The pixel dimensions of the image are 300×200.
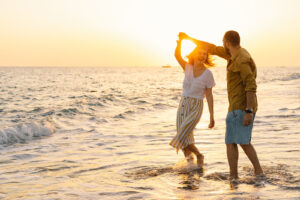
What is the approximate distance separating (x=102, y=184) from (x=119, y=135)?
4.93 metres

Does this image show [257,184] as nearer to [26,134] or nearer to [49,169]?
[49,169]

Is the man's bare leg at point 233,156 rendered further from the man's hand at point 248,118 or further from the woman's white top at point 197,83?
the woman's white top at point 197,83

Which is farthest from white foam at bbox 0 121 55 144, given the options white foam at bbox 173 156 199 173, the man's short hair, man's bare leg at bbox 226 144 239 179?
the man's short hair

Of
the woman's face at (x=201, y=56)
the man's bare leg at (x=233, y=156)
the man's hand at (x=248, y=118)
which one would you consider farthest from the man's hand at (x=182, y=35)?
the man's bare leg at (x=233, y=156)

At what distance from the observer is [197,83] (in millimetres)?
5695

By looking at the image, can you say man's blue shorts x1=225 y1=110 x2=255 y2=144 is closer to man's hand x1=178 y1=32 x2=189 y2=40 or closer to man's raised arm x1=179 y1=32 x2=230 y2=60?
man's raised arm x1=179 y1=32 x2=230 y2=60

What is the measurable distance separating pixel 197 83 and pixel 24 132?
23.3 ft

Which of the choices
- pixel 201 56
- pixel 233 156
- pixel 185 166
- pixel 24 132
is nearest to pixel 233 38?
pixel 201 56

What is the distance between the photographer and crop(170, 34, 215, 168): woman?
224 inches

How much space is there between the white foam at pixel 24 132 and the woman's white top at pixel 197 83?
610cm

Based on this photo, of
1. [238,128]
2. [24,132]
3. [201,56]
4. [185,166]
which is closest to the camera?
[238,128]

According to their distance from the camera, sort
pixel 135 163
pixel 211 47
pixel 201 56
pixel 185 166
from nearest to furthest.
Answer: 1. pixel 211 47
2. pixel 201 56
3. pixel 185 166
4. pixel 135 163

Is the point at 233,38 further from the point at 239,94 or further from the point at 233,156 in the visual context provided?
the point at 233,156

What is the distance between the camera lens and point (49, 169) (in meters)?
6.50
